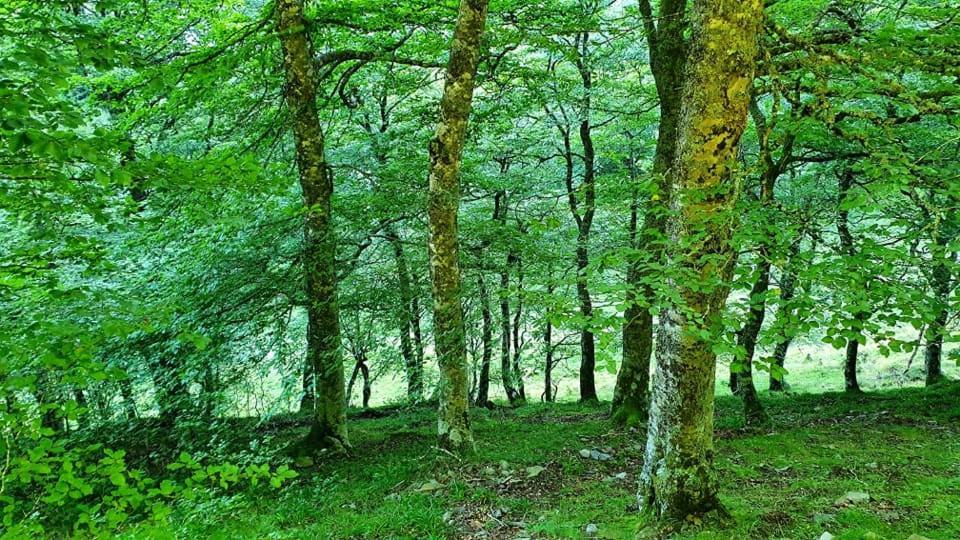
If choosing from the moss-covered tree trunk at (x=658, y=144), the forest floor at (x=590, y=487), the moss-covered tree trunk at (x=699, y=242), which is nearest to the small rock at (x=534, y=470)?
the forest floor at (x=590, y=487)

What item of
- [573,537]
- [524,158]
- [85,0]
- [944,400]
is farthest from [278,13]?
[944,400]

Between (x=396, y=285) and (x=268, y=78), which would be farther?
(x=396, y=285)

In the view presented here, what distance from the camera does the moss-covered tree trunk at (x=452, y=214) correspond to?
6824 millimetres

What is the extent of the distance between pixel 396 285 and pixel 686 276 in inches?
264

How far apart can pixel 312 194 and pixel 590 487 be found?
5706 mm

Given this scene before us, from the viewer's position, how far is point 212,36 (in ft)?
28.6

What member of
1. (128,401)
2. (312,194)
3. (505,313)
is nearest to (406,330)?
(312,194)

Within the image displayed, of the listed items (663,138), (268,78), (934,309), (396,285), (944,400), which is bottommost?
(944,400)

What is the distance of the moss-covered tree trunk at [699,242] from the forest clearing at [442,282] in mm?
25

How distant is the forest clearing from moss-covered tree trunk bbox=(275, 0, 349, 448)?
0.14 ft

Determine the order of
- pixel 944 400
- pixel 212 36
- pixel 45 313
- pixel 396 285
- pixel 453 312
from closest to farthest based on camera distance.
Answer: pixel 45 313
pixel 453 312
pixel 212 36
pixel 396 285
pixel 944 400

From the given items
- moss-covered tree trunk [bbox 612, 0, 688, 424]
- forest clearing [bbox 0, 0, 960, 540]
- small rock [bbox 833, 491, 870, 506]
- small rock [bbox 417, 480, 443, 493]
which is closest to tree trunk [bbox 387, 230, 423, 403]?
forest clearing [bbox 0, 0, 960, 540]

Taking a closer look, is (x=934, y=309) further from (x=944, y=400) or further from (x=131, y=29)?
(x=944, y=400)

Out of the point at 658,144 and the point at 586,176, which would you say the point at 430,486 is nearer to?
the point at 658,144
